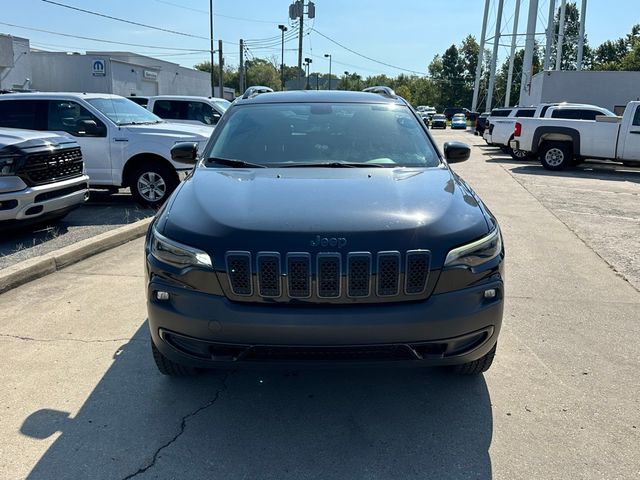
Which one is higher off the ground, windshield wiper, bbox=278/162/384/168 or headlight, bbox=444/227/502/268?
windshield wiper, bbox=278/162/384/168

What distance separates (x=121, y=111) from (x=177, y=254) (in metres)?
7.37

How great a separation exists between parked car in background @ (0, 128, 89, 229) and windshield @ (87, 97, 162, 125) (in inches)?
73.6

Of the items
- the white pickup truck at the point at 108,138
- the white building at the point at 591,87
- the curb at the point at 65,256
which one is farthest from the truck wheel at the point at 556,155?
the white building at the point at 591,87

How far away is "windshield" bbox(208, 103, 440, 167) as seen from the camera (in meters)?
3.90

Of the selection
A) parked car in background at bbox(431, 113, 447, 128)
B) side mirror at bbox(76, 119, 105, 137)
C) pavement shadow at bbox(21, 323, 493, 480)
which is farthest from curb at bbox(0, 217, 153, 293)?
parked car in background at bbox(431, 113, 447, 128)

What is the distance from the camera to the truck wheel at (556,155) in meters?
16.1

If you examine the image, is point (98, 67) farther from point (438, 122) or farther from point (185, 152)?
point (185, 152)

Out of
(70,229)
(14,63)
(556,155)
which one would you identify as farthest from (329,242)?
(14,63)

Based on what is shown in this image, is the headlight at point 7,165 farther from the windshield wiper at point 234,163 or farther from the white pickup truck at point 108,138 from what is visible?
the windshield wiper at point 234,163

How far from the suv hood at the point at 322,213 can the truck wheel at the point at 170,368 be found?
32.4 inches

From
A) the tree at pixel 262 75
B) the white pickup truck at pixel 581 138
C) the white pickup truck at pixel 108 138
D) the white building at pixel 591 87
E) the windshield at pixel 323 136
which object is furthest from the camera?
the tree at pixel 262 75

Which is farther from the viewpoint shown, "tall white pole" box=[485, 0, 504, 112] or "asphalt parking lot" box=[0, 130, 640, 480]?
"tall white pole" box=[485, 0, 504, 112]

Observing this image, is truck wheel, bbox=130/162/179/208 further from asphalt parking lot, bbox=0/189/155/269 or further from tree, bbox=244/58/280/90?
tree, bbox=244/58/280/90

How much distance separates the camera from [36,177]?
641 centimetres
